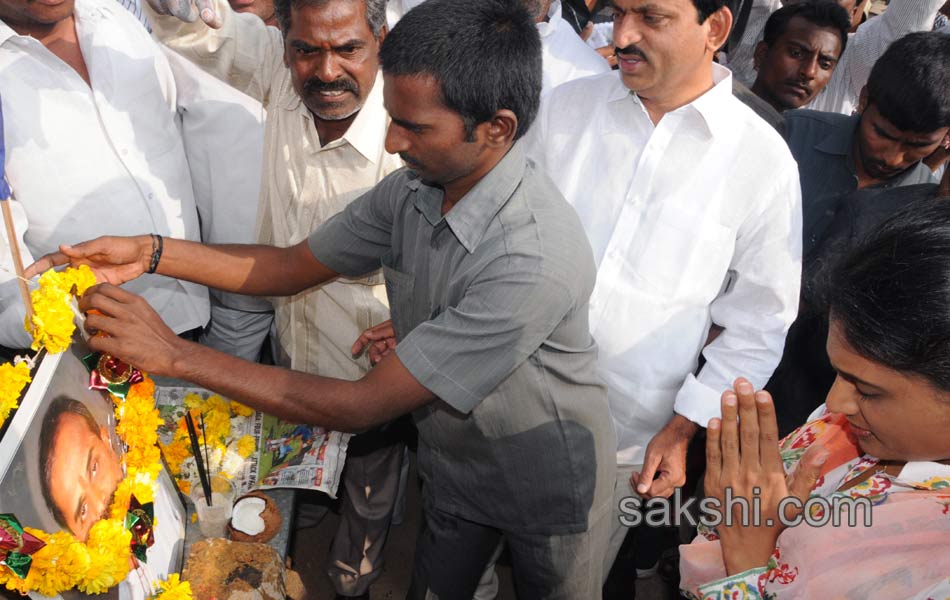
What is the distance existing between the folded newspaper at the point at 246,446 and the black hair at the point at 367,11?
120cm

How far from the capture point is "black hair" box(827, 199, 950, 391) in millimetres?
1228

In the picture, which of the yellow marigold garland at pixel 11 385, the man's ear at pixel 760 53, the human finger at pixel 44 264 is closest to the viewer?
the yellow marigold garland at pixel 11 385

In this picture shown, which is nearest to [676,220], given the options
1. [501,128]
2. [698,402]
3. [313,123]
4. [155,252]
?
[698,402]

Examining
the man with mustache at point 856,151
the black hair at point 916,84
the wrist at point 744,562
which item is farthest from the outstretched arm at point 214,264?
the black hair at point 916,84

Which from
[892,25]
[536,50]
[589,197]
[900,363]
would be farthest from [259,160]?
[892,25]

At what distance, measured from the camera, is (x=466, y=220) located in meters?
1.77

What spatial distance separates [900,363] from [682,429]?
1.02 m

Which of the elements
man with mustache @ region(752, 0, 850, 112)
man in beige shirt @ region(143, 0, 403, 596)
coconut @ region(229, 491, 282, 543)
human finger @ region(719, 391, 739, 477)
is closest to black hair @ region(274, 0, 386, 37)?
man in beige shirt @ region(143, 0, 403, 596)

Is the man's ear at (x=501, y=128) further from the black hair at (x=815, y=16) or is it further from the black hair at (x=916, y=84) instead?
the black hair at (x=815, y=16)

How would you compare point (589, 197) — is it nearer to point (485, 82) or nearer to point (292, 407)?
point (485, 82)

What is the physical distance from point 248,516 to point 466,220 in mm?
1121

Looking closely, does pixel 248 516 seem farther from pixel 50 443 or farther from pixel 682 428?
pixel 682 428

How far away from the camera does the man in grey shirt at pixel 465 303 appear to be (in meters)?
1.69

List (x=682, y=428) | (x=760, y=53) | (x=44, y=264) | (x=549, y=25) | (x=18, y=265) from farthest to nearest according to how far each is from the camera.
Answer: (x=760, y=53)
(x=549, y=25)
(x=682, y=428)
(x=44, y=264)
(x=18, y=265)
